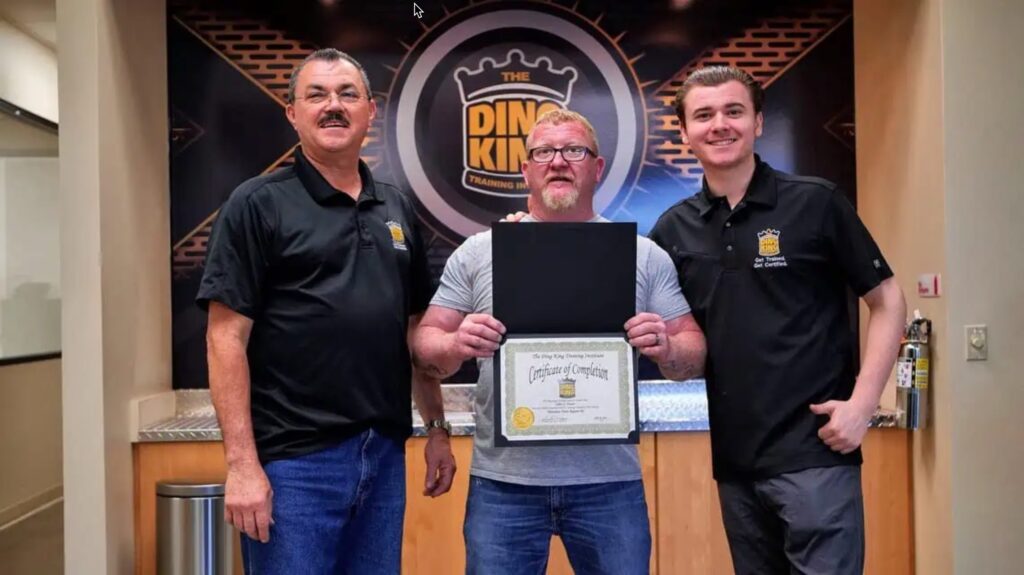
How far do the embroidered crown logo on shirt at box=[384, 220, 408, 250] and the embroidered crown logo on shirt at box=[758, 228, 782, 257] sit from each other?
94 centimetres

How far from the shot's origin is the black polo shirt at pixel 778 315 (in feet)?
7.09

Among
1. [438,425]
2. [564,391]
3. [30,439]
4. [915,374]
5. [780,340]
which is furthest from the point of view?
[30,439]

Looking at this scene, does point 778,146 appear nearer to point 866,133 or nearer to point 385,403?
point 866,133

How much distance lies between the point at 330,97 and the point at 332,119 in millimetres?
57

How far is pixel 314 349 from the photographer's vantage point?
2100 mm

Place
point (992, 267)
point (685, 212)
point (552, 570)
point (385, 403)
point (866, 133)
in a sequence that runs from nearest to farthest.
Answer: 1. point (385, 403)
2. point (685, 212)
3. point (992, 267)
4. point (552, 570)
5. point (866, 133)

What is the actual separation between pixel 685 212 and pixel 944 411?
5.77 feet

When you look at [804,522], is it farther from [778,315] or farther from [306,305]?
[306,305]

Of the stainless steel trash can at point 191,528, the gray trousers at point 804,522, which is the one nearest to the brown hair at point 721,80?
the gray trousers at point 804,522

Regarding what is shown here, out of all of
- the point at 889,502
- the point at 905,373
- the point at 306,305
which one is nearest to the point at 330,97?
the point at 306,305

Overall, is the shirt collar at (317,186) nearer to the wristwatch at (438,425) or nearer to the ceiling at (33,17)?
the wristwatch at (438,425)

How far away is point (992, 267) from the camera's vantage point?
338 cm

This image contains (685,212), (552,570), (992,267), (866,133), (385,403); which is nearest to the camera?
(385,403)

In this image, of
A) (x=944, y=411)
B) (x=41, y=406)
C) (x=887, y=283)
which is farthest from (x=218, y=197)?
(x=944, y=411)
